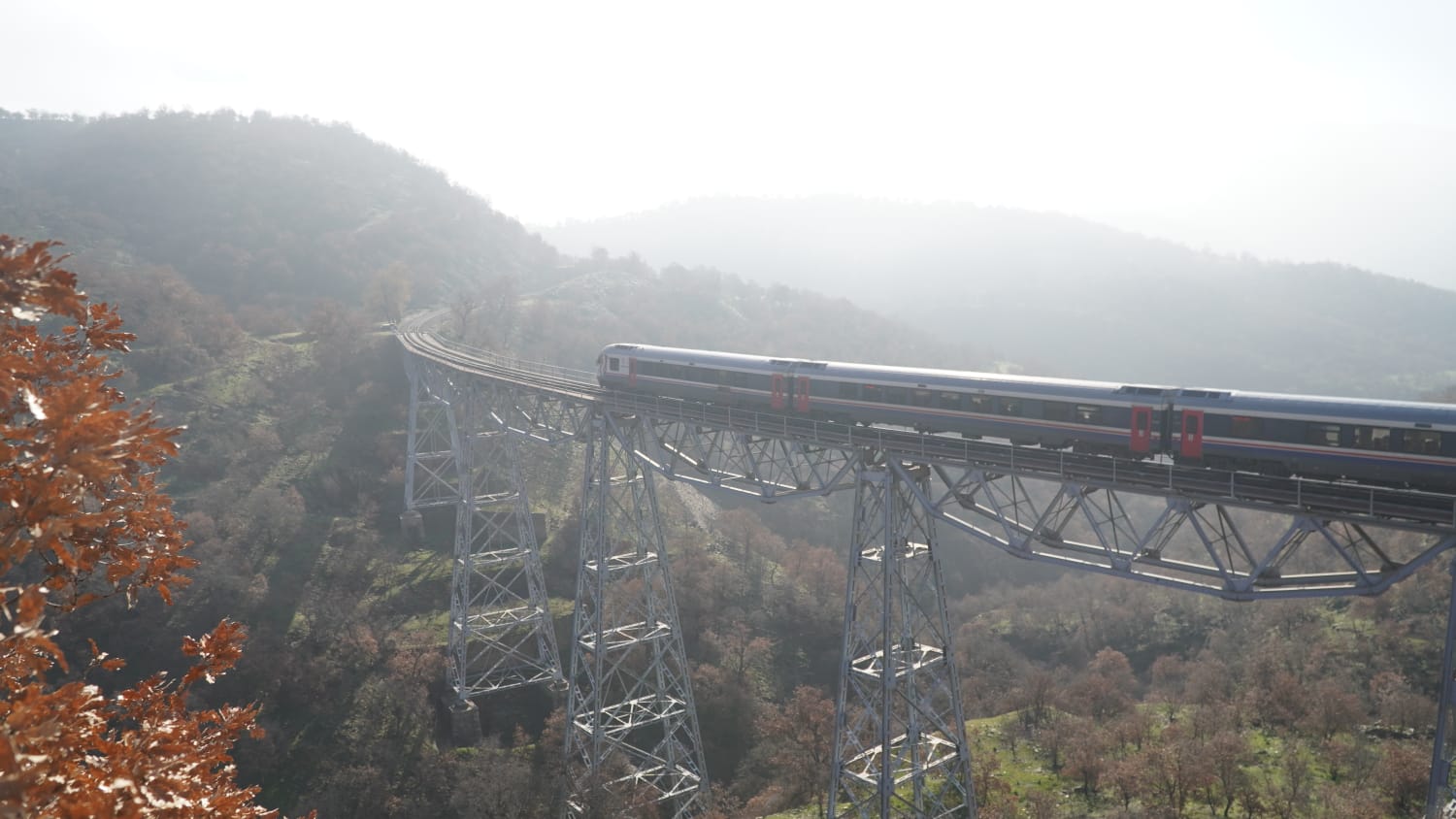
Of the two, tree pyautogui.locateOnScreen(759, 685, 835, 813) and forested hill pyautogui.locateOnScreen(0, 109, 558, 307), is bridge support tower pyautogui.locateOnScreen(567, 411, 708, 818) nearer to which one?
tree pyautogui.locateOnScreen(759, 685, 835, 813)

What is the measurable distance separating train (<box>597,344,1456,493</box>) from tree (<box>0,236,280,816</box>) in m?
17.7

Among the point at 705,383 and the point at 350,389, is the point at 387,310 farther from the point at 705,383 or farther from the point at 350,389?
the point at 705,383

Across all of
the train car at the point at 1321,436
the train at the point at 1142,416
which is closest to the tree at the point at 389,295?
the train at the point at 1142,416

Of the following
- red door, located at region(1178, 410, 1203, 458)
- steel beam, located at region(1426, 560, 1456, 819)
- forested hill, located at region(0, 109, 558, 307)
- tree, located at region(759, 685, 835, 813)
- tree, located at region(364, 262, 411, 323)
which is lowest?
A: tree, located at region(759, 685, 835, 813)

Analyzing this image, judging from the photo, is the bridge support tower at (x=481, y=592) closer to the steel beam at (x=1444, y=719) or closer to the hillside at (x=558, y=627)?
the hillside at (x=558, y=627)

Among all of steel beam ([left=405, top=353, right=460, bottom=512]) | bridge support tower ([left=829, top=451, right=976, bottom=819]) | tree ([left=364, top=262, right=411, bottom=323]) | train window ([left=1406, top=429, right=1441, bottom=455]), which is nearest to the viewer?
train window ([left=1406, top=429, right=1441, bottom=455])

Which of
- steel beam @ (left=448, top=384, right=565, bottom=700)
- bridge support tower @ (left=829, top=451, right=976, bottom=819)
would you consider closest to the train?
bridge support tower @ (left=829, top=451, right=976, bottom=819)

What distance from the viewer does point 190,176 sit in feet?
401

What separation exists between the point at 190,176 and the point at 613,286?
2656 inches

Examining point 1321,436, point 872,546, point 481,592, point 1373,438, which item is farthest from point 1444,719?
point 481,592

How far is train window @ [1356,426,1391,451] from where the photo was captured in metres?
15.7

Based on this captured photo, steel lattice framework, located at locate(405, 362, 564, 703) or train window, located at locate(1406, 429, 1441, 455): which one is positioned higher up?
train window, located at locate(1406, 429, 1441, 455)

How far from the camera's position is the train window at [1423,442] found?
49.7 ft

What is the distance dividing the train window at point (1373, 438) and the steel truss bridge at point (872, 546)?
4.47 feet
